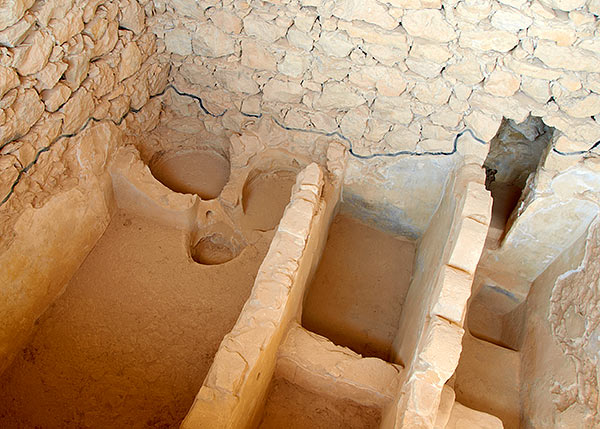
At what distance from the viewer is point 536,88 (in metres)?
3.23

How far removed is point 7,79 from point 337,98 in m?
2.25

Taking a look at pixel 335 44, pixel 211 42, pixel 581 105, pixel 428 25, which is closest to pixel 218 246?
pixel 211 42

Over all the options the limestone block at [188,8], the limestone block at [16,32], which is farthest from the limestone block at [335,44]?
the limestone block at [16,32]

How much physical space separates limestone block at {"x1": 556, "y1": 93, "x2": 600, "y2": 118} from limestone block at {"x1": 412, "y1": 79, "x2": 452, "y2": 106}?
2.41ft

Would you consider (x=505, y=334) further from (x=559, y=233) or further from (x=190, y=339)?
(x=190, y=339)

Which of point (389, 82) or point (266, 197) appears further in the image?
point (266, 197)

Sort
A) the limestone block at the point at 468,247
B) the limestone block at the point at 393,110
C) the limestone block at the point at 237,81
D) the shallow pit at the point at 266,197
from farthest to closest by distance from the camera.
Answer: the shallow pit at the point at 266,197 < the limestone block at the point at 237,81 < the limestone block at the point at 393,110 < the limestone block at the point at 468,247

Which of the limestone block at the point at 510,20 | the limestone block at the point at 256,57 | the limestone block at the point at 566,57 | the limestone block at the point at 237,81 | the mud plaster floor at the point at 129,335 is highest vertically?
the limestone block at the point at 510,20

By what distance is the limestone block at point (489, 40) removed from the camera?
121 inches

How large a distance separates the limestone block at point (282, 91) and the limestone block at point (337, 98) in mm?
176

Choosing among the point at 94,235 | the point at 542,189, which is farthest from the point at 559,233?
the point at 94,235

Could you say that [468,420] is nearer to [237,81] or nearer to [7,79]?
[237,81]

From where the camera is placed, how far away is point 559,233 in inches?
A: 147

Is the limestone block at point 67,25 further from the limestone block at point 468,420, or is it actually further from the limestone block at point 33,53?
the limestone block at point 468,420
